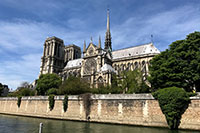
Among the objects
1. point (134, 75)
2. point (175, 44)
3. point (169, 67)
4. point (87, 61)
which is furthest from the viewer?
point (87, 61)

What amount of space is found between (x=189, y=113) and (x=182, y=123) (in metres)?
1.16

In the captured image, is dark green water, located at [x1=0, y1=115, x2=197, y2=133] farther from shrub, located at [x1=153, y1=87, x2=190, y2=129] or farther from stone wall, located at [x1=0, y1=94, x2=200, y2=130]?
stone wall, located at [x1=0, y1=94, x2=200, y2=130]

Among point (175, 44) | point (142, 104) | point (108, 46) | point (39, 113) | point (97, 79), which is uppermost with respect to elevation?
point (108, 46)

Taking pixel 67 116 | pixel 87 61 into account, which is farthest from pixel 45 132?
pixel 87 61

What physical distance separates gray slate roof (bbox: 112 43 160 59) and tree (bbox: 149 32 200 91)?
916 inches

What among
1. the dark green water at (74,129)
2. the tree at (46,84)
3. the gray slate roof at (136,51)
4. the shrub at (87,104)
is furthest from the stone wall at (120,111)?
the gray slate roof at (136,51)

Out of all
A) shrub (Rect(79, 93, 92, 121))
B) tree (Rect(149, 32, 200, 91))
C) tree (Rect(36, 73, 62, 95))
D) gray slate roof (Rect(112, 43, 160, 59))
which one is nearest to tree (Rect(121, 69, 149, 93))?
tree (Rect(149, 32, 200, 91))

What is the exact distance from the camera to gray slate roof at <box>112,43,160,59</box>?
Answer: 45.9 m

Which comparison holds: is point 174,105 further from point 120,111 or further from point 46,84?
point 46,84

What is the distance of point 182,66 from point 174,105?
21.7 feet

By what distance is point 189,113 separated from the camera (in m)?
15.6

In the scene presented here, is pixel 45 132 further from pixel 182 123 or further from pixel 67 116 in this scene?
pixel 182 123

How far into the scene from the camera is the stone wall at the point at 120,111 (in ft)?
51.4

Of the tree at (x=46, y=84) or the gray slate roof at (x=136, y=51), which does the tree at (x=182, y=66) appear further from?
the tree at (x=46, y=84)
